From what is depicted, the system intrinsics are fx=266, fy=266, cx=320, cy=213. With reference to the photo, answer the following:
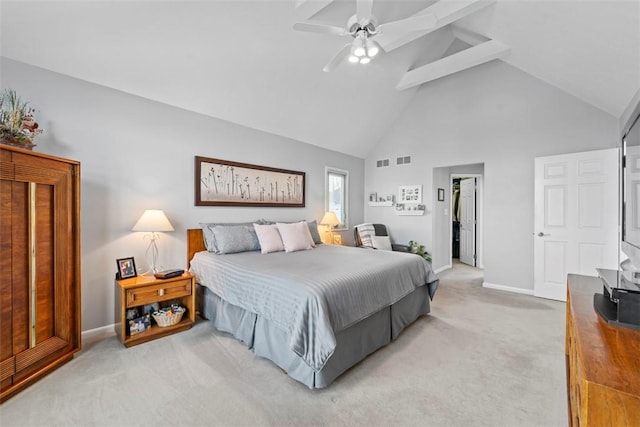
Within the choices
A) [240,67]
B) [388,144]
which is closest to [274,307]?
[240,67]

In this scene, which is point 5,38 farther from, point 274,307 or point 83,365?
point 274,307

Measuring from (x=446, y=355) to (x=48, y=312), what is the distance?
10.3 feet

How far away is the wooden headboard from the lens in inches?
127

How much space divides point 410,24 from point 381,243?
356 cm

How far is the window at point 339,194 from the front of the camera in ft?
17.5

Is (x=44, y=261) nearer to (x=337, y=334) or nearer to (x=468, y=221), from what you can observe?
(x=337, y=334)

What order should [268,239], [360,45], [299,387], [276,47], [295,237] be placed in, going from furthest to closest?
[295,237]
[268,239]
[276,47]
[360,45]
[299,387]

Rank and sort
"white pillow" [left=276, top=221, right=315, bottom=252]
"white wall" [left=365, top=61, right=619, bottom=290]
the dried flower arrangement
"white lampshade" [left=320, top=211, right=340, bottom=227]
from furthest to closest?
"white lampshade" [left=320, top=211, right=340, bottom=227] → "white wall" [left=365, top=61, right=619, bottom=290] → "white pillow" [left=276, top=221, right=315, bottom=252] → the dried flower arrangement

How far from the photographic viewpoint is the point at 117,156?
271cm

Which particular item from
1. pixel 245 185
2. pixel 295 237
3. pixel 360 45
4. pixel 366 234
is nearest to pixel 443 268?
pixel 366 234

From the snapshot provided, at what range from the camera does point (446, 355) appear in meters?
2.26

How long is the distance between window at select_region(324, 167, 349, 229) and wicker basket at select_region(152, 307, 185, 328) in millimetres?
3241

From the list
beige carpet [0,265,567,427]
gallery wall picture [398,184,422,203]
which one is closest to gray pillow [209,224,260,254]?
beige carpet [0,265,567,427]

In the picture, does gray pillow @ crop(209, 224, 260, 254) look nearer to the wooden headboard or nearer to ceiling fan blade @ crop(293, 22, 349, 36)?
the wooden headboard
